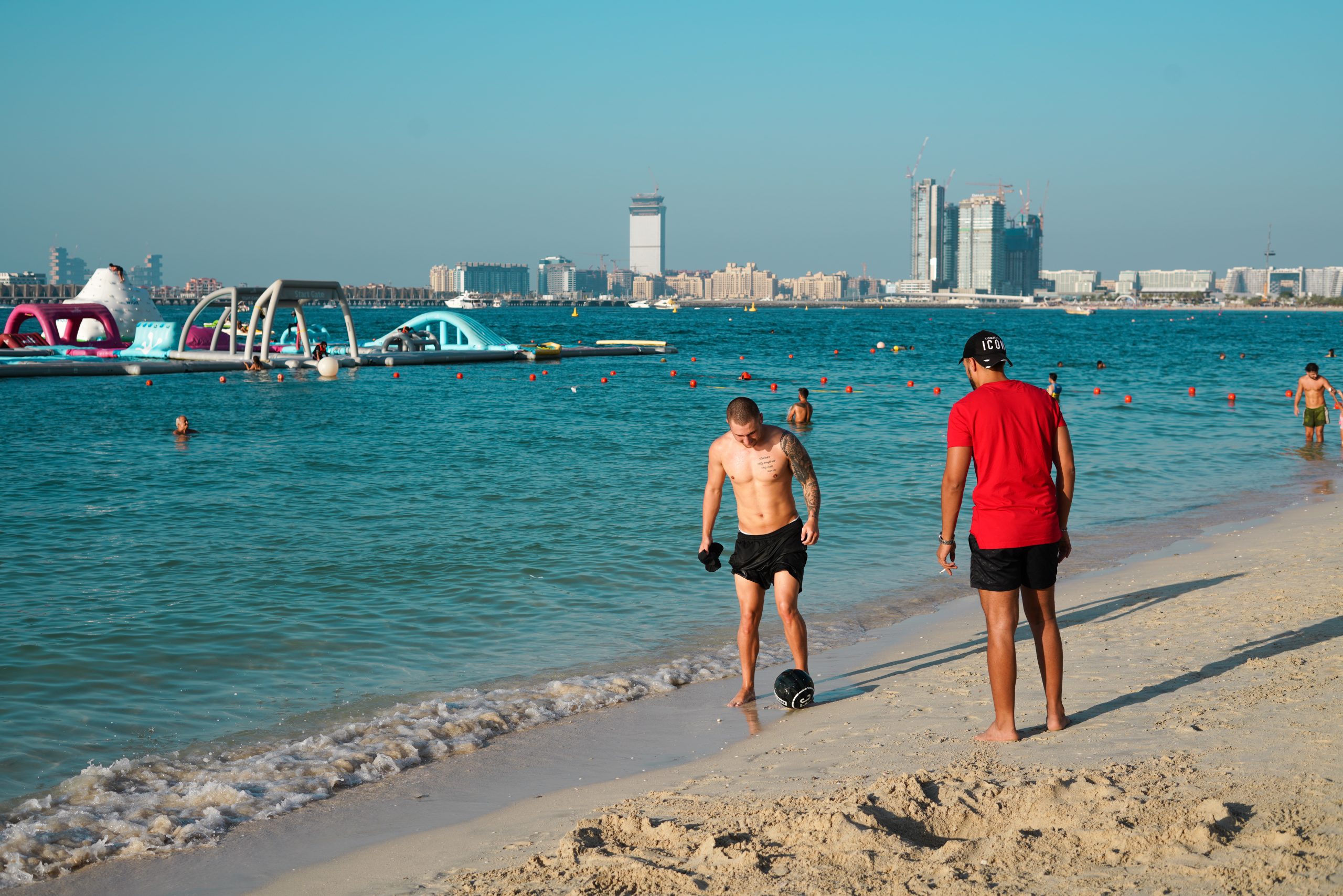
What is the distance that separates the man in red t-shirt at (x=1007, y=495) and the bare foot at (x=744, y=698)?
5.42ft

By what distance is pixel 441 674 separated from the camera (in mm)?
7020

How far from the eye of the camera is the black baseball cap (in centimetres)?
486

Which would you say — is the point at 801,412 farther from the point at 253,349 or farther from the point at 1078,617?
the point at 253,349

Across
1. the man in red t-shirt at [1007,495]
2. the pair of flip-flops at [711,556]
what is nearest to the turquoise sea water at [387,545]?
the pair of flip-flops at [711,556]

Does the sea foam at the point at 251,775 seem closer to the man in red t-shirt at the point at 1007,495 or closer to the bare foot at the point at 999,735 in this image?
the bare foot at the point at 999,735

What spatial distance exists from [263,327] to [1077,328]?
89.7 m

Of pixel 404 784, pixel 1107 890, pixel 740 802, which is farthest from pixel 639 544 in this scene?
pixel 1107 890

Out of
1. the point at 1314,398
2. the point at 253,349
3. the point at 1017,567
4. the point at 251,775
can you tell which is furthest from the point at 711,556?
the point at 253,349

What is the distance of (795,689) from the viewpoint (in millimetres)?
5934

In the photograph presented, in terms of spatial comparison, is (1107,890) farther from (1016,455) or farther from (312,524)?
(312,524)

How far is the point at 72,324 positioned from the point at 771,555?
132 feet

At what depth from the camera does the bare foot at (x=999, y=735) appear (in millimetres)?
4949

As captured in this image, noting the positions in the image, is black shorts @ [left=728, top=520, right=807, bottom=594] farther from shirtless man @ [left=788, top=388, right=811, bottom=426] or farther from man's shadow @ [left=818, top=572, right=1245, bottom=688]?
shirtless man @ [left=788, top=388, right=811, bottom=426]

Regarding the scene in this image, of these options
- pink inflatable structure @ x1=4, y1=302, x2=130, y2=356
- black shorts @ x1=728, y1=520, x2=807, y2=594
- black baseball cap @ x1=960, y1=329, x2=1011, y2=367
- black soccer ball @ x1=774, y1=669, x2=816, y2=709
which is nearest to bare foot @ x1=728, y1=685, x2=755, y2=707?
black soccer ball @ x1=774, y1=669, x2=816, y2=709
